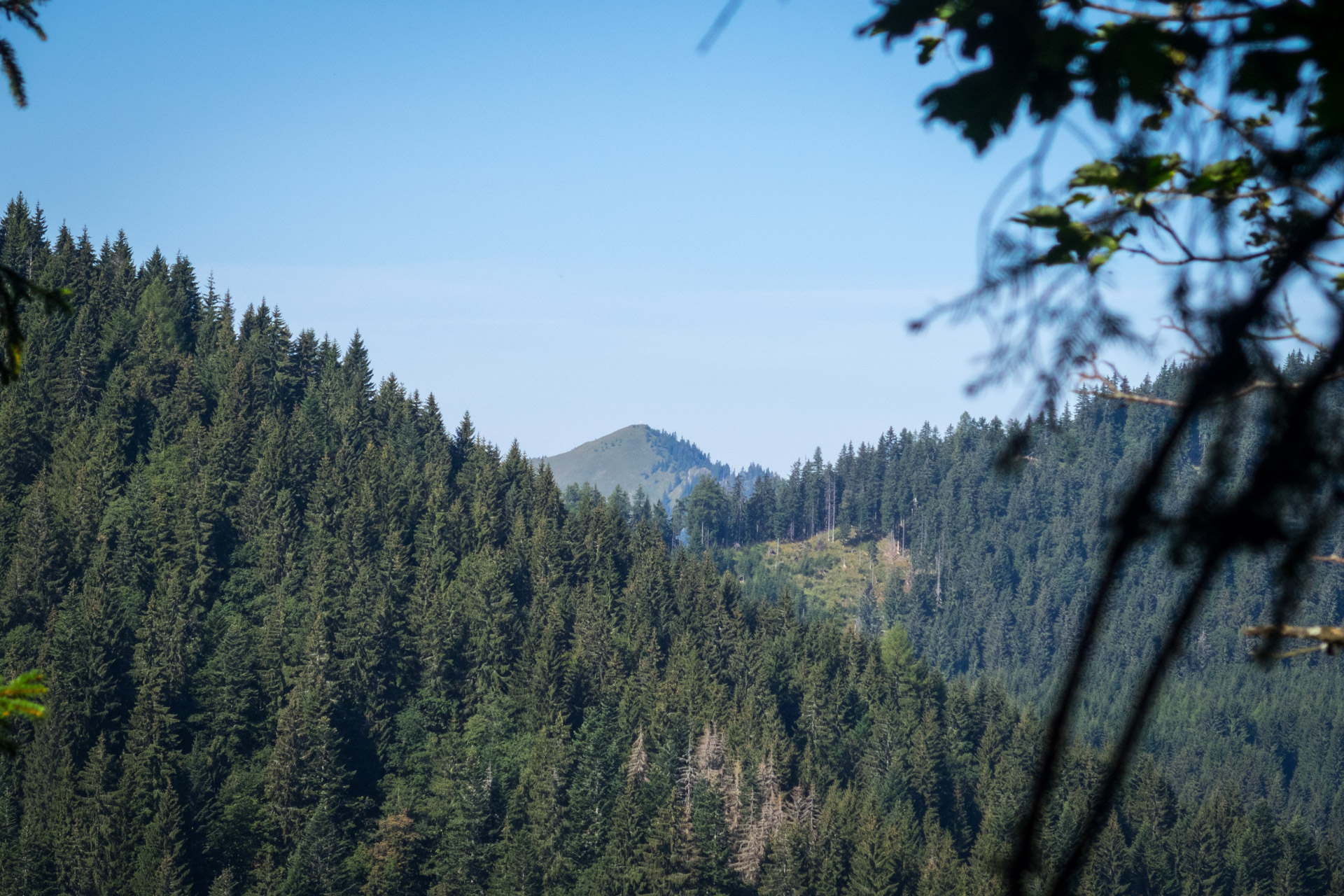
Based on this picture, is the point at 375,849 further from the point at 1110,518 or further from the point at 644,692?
the point at 1110,518

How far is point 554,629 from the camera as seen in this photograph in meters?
103

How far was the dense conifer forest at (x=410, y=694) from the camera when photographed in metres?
71.2

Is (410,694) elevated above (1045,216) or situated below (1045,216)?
below

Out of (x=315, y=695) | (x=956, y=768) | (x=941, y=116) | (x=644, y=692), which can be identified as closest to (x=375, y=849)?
(x=315, y=695)

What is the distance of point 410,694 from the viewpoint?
100 metres

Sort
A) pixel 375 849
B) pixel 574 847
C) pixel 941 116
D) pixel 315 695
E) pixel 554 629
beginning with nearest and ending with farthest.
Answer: pixel 941 116 < pixel 574 847 < pixel 375 849 < pixel 315 695 < pixel 554 629

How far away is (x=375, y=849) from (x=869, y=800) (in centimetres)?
3702

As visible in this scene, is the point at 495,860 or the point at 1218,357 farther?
the point at 495,860

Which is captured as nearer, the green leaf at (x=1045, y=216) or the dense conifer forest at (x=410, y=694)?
the green leaf at (x=1045, y=216)

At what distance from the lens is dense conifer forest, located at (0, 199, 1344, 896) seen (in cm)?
7125

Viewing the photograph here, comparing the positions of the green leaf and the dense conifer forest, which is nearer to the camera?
the green leaf

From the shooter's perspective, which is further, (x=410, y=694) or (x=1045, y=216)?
(x=410, y=694)

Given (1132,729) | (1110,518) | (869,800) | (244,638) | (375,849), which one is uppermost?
(1110,518)

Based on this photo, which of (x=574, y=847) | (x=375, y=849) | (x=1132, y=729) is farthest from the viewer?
(x=375, y=849)
